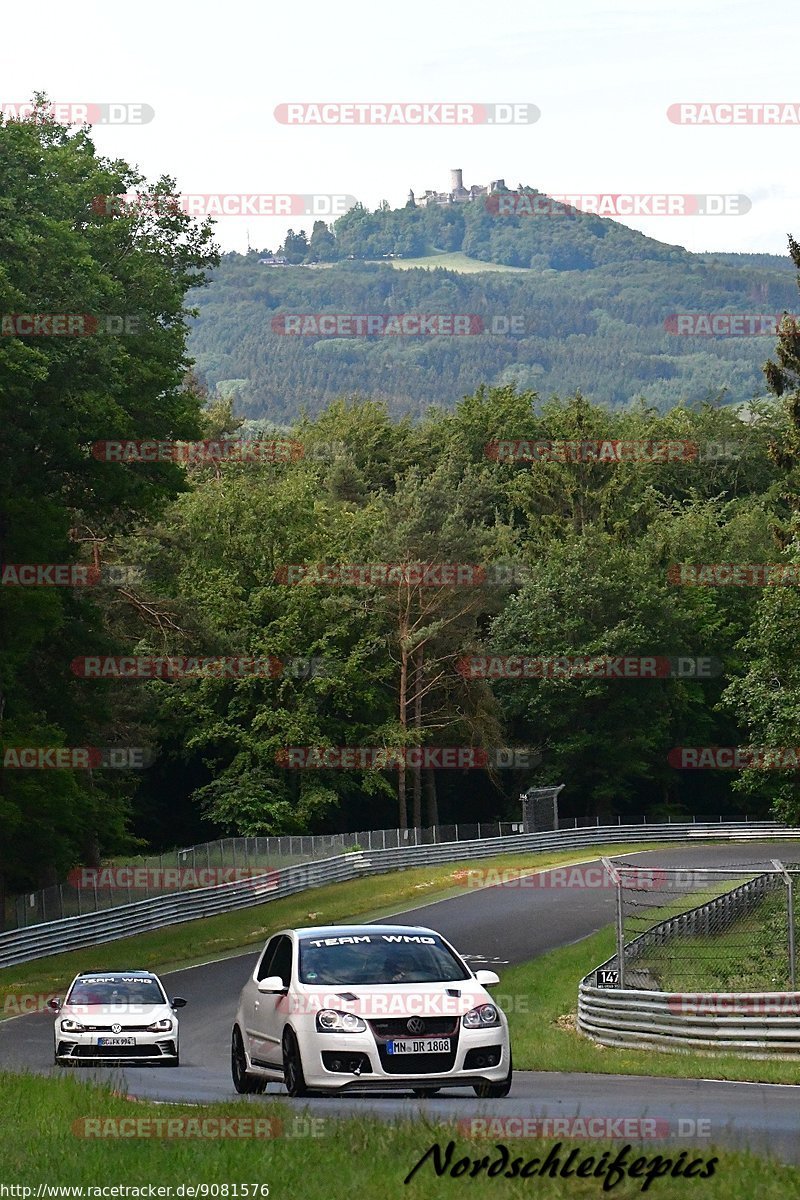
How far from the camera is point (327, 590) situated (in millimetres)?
77062

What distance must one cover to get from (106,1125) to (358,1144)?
2583 millimetres

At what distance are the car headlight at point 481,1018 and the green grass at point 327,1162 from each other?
2.11 meters

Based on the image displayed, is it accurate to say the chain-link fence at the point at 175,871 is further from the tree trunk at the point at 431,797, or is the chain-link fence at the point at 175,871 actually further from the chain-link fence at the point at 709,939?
the tree trunk at the point at 431,797

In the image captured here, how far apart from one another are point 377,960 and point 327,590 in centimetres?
6245

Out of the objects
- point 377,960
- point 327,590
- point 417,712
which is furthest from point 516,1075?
point 417,712

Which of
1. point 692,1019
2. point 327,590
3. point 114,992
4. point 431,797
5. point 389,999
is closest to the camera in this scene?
point 389,999

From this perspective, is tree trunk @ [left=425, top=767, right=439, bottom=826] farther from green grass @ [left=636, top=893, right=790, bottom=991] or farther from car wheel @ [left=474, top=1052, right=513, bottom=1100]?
car wheel @ [left=474, top=1052, right=513, bottom=1100]

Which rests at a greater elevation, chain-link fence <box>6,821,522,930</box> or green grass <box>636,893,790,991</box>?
green grass <box>636,893,790,991</box>

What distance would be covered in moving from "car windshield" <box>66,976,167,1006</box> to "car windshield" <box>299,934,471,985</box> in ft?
28.9

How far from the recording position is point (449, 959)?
49.2 ft

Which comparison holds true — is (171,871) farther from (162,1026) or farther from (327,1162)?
(327,1162)

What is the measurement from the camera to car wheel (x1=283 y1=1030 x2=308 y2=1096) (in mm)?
13883

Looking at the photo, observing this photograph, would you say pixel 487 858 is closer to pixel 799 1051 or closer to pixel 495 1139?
pixel 799 1051

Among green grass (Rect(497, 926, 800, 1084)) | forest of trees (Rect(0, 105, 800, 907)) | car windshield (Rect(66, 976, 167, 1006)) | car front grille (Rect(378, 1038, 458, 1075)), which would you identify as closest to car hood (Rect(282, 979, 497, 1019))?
car front grille (Rect(378, 1038, 458, 1075))
